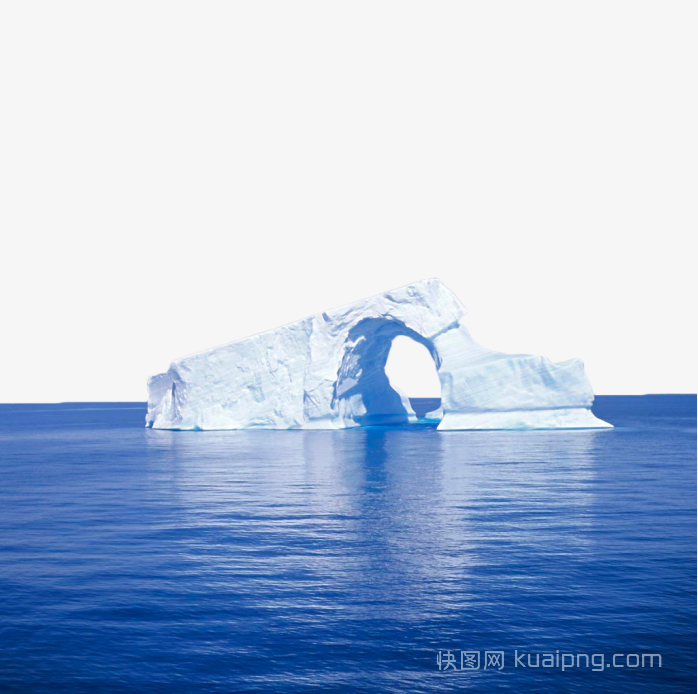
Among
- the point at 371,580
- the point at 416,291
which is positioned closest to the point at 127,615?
the point at 371,580

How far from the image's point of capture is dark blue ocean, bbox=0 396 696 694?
9172mm

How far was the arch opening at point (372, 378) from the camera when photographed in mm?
39531

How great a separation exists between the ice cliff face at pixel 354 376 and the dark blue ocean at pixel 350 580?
425 inches

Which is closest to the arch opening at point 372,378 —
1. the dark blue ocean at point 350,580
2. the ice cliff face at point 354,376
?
the ice cliff face at point 354,376

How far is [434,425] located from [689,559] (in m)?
33.8

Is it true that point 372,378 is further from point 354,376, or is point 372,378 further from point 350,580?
point 350,580

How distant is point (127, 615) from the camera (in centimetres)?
1099

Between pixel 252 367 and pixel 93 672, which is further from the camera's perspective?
pixel 252 367

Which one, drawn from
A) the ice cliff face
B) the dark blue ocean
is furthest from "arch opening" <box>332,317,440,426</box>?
the dark blue ocean

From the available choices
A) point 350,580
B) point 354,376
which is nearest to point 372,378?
point 354,376

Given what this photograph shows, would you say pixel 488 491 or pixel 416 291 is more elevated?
pixel 416 291

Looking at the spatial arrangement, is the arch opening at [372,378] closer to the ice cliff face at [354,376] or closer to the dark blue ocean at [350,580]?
the ice cliff face at [354,376]

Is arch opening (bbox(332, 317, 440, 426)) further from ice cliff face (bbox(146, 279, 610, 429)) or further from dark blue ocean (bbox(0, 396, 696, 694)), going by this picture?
dark blue ocean (bbox(0, 396, 696, 694))

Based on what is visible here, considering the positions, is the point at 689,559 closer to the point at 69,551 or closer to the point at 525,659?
the point at 525,659
